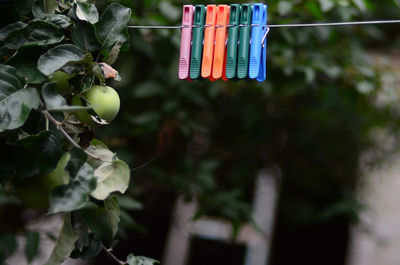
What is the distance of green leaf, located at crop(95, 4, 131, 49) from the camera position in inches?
29.4

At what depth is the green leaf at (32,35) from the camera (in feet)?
2.29

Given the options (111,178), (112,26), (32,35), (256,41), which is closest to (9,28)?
(32,35)

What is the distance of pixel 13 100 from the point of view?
0.65 meters

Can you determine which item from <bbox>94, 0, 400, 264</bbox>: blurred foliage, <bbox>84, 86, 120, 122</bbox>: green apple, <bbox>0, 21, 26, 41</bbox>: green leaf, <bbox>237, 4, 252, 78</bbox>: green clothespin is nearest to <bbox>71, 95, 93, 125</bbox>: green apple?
<bbox>84, 86, 120, 122</bbox>: green apple

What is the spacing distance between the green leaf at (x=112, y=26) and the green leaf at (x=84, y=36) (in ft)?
0.04

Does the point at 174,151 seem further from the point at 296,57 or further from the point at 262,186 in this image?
the point at 262,186

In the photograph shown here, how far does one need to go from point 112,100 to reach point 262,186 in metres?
1.98

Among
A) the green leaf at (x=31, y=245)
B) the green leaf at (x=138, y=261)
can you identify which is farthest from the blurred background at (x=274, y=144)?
the green leaf at (x=138, y=261)

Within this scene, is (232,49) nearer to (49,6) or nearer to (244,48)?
(244,48)

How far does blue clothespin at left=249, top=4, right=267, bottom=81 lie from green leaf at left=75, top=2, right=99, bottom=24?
231mm

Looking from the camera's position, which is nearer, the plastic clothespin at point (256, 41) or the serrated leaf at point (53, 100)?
the serrated leaf at point (53, 100)

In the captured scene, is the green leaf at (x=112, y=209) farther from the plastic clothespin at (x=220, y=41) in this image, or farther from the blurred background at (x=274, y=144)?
the blurred background at (x=274, y=144)

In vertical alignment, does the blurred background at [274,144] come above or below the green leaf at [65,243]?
above

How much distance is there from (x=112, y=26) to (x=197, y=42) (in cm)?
13
